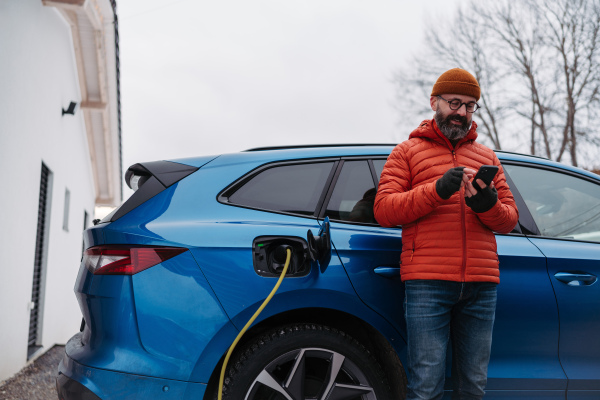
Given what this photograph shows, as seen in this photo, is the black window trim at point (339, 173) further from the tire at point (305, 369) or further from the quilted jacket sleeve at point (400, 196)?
the tire at point (305, 369)

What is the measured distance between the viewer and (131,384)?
2.29 metres

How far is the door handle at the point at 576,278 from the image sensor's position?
9.38 ft

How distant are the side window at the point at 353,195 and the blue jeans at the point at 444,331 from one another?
46 centimetres

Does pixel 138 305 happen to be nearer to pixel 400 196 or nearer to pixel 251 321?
pixel 251 321

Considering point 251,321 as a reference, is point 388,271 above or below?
above

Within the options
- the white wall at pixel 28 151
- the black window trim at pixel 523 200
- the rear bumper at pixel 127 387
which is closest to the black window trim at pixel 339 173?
the black window trim at pixel 523 200

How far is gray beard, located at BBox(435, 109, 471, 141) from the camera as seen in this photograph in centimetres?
255

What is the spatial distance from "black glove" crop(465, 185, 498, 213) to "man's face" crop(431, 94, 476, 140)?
1.14 feet

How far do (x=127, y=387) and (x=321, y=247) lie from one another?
97cm

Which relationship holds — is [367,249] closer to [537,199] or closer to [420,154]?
[420,154]

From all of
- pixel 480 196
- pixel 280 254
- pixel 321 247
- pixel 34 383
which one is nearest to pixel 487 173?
pixel 480 196

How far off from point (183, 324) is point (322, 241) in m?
0.68

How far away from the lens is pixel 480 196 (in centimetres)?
232

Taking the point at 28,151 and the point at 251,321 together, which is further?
the point at 28,151
